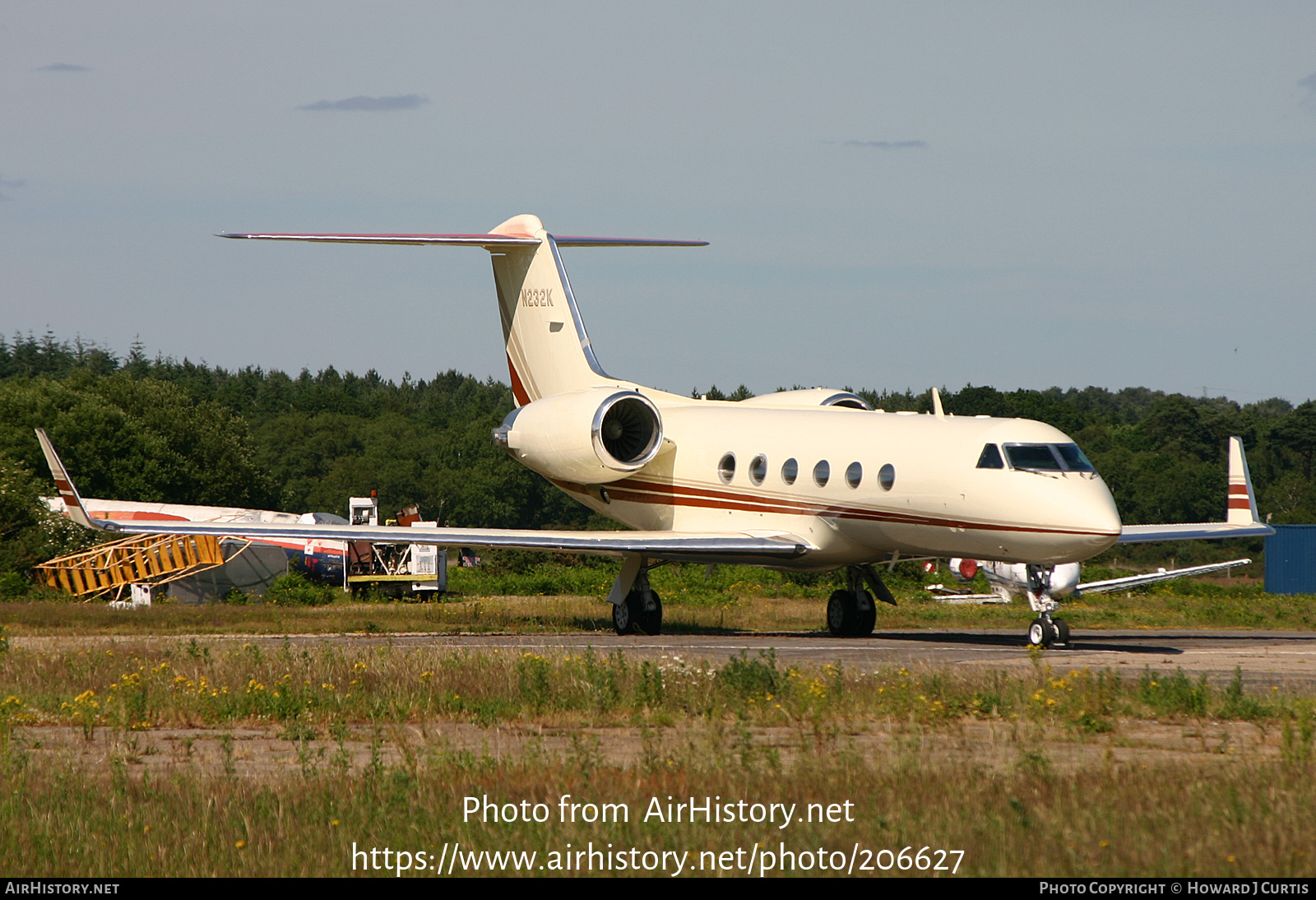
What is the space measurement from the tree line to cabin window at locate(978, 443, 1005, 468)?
2621cm

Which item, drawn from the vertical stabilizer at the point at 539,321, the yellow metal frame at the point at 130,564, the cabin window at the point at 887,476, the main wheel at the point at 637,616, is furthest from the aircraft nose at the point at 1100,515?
the yellow metal frame at the point at 130,564

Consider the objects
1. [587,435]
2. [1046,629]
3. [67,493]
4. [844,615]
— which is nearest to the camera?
[1046,629]

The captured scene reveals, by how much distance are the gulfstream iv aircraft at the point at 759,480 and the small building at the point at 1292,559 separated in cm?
2696

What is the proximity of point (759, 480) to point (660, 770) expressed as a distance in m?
14.5

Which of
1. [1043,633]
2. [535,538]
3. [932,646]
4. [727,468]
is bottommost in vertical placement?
[932,646]

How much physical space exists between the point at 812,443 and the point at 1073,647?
5.15 meters

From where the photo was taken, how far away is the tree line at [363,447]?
5559 centimetres

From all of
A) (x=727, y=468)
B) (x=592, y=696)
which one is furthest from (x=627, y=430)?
(x=592, y=696)

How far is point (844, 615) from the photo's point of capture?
2228 cm

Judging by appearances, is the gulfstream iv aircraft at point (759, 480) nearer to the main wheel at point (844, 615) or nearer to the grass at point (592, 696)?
the main wheel at point (844, 615)

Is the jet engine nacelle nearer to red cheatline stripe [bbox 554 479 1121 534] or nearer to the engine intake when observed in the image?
the engine intake

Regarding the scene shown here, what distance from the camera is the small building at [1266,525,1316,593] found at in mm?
46531

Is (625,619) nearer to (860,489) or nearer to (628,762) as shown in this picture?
(860,489)

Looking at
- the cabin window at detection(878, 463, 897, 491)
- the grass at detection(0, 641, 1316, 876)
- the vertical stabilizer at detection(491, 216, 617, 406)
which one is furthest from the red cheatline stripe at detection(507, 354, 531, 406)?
the grass at detection(0, 641, 1316, 876)
